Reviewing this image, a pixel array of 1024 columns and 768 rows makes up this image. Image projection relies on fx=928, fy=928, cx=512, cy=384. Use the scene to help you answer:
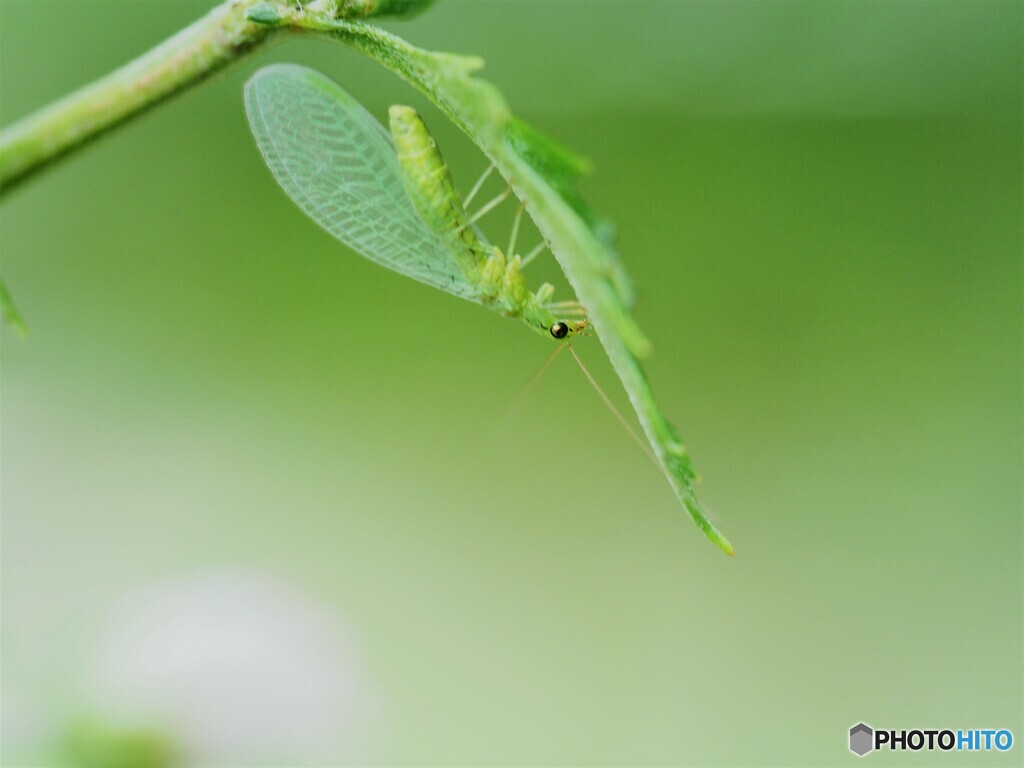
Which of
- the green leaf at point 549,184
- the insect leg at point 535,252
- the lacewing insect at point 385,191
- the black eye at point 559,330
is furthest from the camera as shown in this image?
the black eye at point 559,330

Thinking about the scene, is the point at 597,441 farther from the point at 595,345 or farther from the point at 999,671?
the point at 999,671

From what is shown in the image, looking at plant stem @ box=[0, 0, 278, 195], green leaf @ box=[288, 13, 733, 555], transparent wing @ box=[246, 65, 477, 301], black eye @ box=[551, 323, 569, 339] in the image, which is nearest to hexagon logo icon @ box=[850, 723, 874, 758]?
black eye @ box=[551, 323, 569, 339]

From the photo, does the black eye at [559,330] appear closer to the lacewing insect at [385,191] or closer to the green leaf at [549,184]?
the lacewing insect at [385,191]

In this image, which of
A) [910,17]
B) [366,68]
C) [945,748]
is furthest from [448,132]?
[945,748]

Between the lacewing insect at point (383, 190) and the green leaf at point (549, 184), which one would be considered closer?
the green leaf at point (549, 184)

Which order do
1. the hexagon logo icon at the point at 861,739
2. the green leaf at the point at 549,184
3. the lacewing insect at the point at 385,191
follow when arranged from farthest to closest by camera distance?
the hexagon logo icon at the point at 861,739 < the lacewing insect at the point at 385,191 < the green leaf at the point at 549,184

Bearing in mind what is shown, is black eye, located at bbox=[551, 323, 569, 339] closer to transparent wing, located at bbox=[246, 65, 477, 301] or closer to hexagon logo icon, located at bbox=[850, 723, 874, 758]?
transparent wing, located at bbox=[246, 65, 477, 301]

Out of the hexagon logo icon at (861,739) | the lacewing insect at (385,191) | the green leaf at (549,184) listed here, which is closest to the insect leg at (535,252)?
the lacewing insect at (385,191)

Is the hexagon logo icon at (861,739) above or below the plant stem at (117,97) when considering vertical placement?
above
